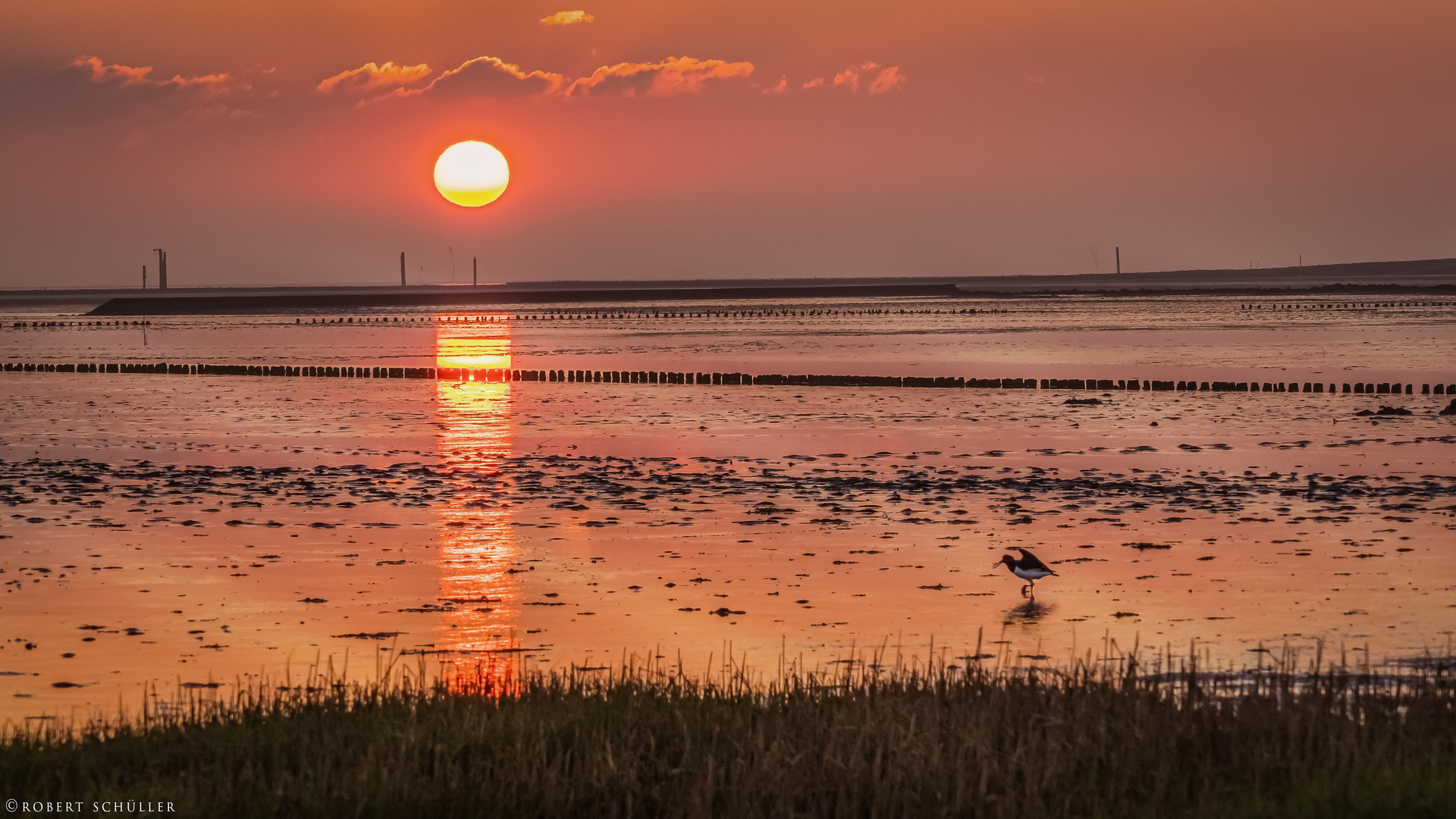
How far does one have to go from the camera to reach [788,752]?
11211 millimetres

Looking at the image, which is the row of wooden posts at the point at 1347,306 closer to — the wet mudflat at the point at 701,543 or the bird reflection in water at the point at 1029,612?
the wet mudflat at the point at 701,543

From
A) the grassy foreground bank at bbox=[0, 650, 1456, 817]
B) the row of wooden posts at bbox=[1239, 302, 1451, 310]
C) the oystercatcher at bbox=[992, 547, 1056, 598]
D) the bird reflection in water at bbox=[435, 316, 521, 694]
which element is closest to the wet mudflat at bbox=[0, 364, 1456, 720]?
the bird reflection in water at bbox=[435, 316, 521, 694]

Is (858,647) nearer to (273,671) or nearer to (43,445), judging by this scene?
(273,671)

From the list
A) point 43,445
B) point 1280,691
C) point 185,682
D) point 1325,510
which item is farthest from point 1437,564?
point 43,445

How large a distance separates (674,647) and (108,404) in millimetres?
37377

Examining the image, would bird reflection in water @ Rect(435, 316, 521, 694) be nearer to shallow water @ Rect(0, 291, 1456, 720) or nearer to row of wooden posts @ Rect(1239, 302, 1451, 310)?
shallow water @ Rect(0, 291, 1456, 720)

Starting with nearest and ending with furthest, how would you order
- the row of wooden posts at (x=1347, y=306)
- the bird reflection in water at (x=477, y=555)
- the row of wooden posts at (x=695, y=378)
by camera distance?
the bird reflection in water at (x=477, y=555) → the row of wooden posts at (x=695, y=378) → the row of wooden posts at (x=1347, y=306)

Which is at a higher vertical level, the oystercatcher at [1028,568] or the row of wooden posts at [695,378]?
the row of wooden posts at [695,378]

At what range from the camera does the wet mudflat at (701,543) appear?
15.6 meters

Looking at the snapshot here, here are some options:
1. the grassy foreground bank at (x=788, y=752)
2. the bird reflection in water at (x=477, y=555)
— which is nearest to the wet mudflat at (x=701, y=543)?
the bird reflection in water at (x=477, y=555)

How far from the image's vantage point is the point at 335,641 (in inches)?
619

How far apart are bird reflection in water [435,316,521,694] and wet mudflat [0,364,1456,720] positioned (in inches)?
2.9

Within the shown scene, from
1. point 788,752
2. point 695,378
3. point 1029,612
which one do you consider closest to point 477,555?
point 1029,612

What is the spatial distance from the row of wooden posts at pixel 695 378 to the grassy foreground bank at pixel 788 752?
37.5m
